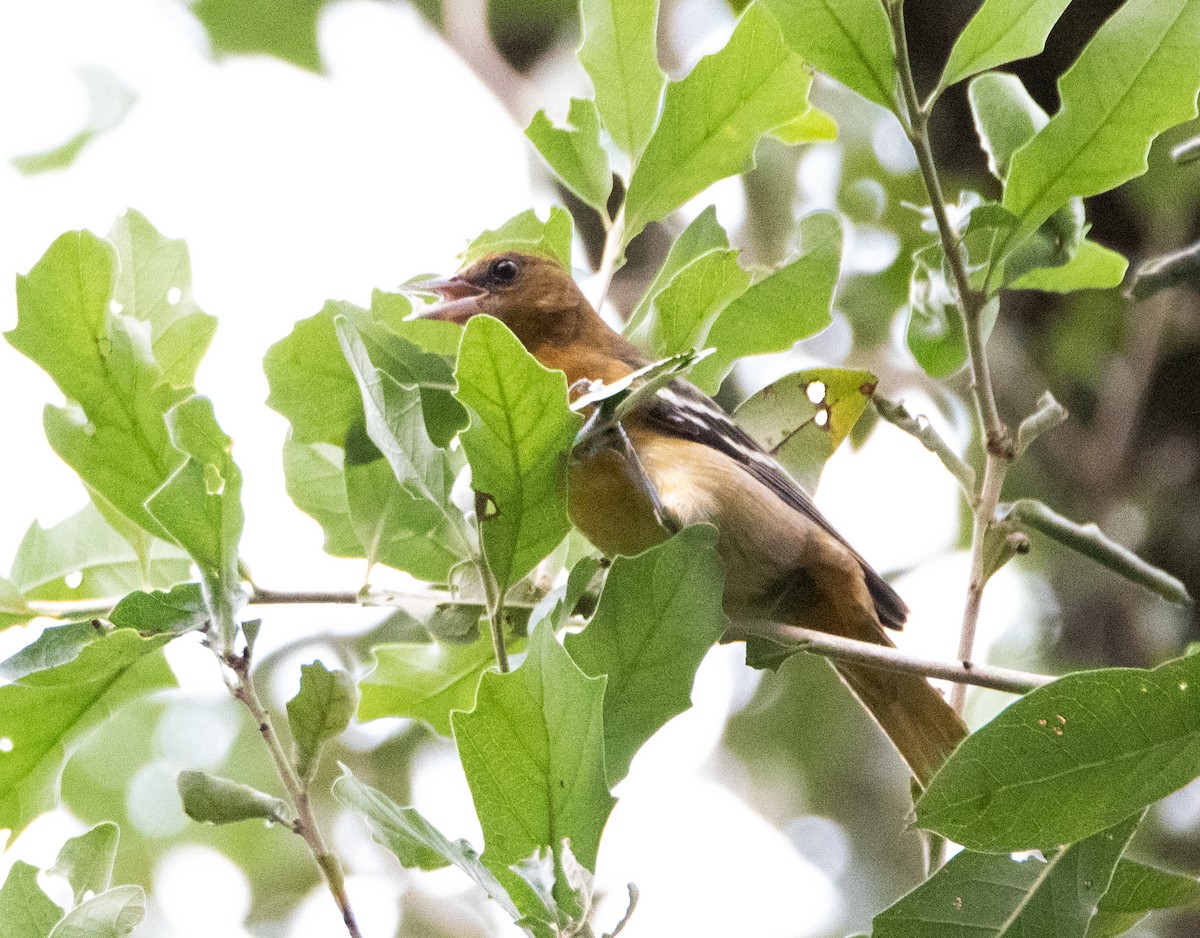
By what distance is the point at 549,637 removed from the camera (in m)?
1.54

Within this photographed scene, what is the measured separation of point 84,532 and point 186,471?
69cm

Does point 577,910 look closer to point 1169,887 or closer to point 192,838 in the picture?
point 1169,887

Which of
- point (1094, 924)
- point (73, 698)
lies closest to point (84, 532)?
point (73, 698)

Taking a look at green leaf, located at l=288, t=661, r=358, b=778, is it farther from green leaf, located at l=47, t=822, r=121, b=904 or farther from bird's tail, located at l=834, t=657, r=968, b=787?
bird's tail, located at l=834, t=657, r=968, b=787

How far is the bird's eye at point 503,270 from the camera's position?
133 inches

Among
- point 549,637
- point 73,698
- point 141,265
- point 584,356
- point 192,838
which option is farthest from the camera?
point 192,838

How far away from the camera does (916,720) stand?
2.70 metres

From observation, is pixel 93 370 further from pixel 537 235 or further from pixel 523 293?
pixel 523 293

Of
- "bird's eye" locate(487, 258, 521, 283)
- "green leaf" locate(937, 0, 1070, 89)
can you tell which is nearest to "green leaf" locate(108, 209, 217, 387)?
"bird's eye" locate(487, 258, 521, 283)

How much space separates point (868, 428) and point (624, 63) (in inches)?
124

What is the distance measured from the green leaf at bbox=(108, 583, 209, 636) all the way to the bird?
0.84m

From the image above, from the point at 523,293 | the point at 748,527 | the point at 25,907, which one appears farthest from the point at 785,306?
the point at 25,907

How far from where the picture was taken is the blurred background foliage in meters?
5.08

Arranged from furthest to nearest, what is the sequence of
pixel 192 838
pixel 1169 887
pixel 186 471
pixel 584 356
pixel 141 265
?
pixel 192 838 < pixel 584 356 < pixel 141 265 < pixel 1169 887 < pixel 186 471
